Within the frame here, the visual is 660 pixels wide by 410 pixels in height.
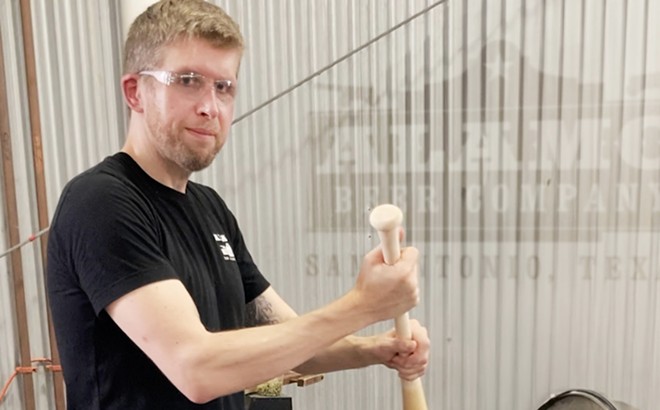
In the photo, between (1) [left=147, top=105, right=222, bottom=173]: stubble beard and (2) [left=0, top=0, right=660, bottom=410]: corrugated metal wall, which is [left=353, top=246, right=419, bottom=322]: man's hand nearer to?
(1) [left=147, top=105, right=222, bottom=173]: stubble beard

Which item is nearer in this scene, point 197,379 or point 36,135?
point 197,379

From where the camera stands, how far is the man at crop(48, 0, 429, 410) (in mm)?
699

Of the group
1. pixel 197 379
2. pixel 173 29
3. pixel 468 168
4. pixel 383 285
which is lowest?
pixel 197 379

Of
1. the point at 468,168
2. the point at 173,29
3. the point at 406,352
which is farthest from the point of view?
the point at 468,168

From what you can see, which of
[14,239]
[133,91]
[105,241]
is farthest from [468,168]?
[14,239]

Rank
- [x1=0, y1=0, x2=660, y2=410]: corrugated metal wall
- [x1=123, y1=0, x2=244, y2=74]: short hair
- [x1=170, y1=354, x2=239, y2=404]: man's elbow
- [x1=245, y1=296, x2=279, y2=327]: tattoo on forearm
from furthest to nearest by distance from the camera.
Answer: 1. [x1=0, y1=0, x2=660, y2=410]: corrugated metal wall
2. [x1=245, y1=296, x2=279, y2=327]: tattoo on forearm
3. [x1=123, y1=0, x2=244, y2=74]: short hair
4. [x1=170, y1=354, x2=239, y2=404]: man's elbow

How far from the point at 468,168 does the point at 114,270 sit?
115 centimetres

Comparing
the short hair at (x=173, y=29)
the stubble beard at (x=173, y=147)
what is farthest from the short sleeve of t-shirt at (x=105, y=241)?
the short hair at (x=173, y=29)

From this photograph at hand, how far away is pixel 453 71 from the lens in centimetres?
156

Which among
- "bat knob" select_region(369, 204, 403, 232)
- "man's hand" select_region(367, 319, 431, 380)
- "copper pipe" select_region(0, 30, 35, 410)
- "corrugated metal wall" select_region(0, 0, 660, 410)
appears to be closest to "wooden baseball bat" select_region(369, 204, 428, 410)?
"bat knob" select_region(369, 204, 403, 232)

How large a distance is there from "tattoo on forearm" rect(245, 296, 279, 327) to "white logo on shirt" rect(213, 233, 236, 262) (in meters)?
0.13

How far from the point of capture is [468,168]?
158cm

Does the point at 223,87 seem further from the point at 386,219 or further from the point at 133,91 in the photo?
the point at 386,219

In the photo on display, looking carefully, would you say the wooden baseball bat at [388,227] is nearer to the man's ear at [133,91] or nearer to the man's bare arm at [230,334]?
the man's bare arm at [230,334]
